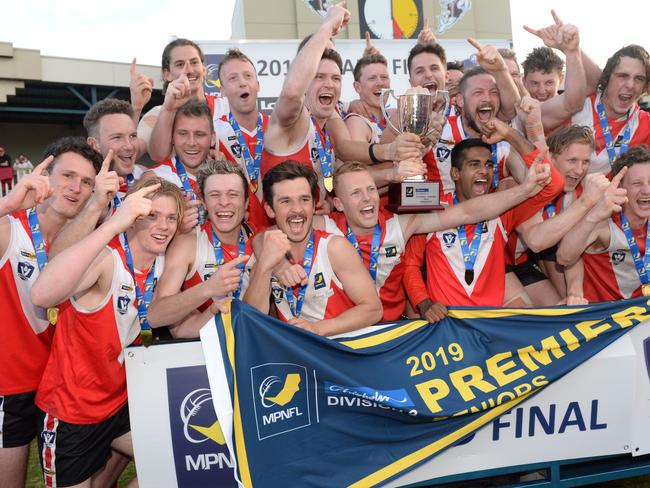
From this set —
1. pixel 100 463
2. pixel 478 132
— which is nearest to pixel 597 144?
pixel 478 132

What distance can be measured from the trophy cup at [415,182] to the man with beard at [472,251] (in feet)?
1.02

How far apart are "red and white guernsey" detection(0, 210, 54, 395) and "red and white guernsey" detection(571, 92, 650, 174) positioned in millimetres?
3952

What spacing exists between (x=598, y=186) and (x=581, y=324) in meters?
0.87

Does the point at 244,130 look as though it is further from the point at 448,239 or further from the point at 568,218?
the point at 568,218

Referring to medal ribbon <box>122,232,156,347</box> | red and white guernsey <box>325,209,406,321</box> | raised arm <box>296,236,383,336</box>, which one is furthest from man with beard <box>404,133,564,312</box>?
medal ribbon <box>122,232,156,347</box>

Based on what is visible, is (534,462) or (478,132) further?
(478,132)

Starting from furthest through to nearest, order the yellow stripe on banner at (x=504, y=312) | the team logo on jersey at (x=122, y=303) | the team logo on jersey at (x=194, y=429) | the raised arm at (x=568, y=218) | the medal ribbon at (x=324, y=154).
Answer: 1. the medal ribbon at (x=324, y=154)
2. the raised arm at (x=568, y=218)
3. the yellow stripe on banner at (x=504, y=312)
4. the team logo on jersey at (x=122, y=303)
5. the team logo on jersey at (x=194, y=429)

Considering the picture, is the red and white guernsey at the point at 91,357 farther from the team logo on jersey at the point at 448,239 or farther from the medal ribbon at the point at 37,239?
the team logo on jersey at the point at 448,239

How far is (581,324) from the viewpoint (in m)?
3.31

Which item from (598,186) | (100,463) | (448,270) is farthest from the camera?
(448,270)

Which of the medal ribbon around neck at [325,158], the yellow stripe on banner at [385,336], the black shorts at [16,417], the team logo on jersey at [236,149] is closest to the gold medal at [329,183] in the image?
the medal ribbon around neck at [325,158]

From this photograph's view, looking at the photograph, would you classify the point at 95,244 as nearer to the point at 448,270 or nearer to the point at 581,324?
the point at 448,270

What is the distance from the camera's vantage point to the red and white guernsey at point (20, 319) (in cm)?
316

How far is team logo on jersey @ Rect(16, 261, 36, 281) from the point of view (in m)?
3.16
